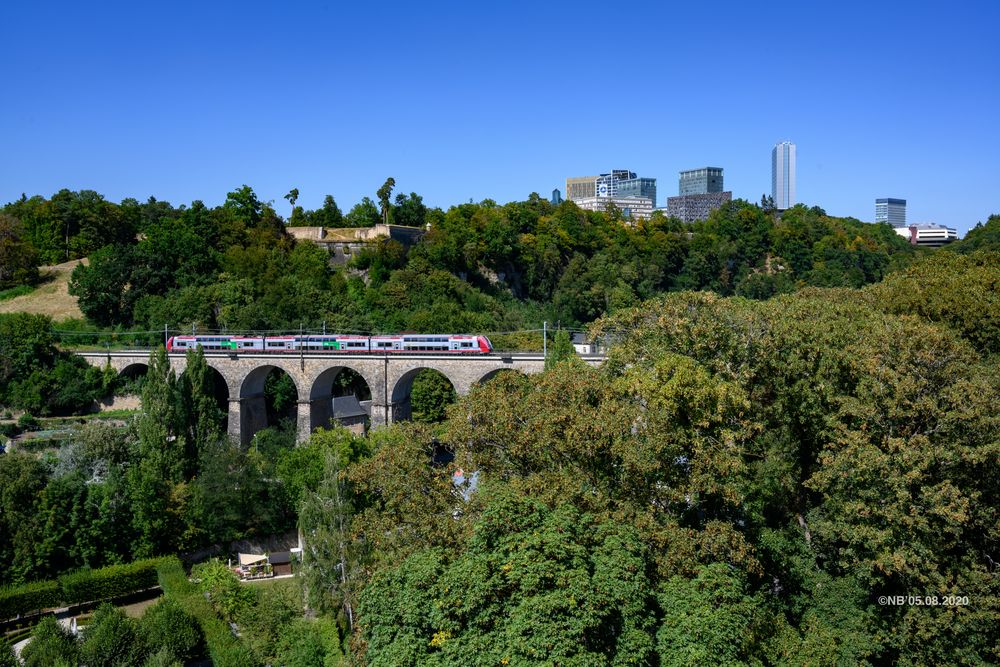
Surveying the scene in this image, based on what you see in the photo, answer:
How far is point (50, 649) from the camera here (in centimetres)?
1809

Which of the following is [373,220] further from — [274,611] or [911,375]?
[911,375]

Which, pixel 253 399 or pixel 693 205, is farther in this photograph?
pixel 693 205

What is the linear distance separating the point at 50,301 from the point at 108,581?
42123mm

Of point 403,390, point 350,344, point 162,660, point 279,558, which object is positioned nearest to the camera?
point 162,660

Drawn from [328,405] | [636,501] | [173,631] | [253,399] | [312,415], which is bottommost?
[173,631]

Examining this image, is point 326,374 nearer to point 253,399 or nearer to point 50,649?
point 253,399

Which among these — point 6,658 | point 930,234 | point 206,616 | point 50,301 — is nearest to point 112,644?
point 6,658

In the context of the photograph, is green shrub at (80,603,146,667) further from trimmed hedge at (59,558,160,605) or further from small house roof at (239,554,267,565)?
small house roof at (239,554,267,565)

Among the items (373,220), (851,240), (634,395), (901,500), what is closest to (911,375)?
(901,500)

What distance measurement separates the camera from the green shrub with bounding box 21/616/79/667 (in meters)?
Answer: 18.0

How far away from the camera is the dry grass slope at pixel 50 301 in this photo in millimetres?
57250

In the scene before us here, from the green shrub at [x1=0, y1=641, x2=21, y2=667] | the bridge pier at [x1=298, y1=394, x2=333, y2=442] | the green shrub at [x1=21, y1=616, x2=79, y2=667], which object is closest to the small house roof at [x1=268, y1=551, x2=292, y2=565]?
the green shrub at [x1=21, y1=616, x2=79, y2=667]

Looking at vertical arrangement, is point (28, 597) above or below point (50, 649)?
below

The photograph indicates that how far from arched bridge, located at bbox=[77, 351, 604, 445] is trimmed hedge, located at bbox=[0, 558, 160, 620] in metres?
17.2
